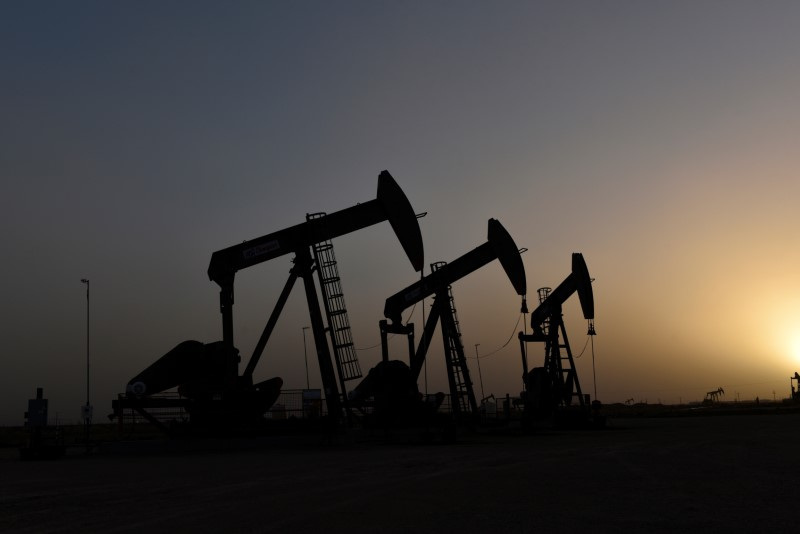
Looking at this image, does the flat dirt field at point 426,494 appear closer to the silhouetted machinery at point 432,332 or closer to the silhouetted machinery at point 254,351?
the silhouetted machinery at point 254,351

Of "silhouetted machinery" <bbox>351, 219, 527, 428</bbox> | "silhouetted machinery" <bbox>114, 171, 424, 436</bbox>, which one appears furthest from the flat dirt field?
"silhouetted machinery" <bbox>351, 219, 527, 428</bbox>

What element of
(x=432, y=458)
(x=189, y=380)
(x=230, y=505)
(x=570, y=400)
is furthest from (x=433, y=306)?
(x=230, y=505)

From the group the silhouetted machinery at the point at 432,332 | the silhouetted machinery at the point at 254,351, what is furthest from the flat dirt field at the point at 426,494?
the silhouetted machinery at the point at 432,332

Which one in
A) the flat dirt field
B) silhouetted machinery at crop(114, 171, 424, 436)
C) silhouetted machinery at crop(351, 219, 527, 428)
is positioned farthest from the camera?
silhouetted machinery at crop(351, 219, 527, 428)

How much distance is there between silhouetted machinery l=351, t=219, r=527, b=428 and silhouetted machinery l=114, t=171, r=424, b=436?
6.23 meters

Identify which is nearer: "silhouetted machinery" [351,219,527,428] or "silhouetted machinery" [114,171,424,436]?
"silhouetted machinery" [114,171,424,436]

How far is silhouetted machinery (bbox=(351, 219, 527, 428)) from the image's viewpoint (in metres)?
28.8

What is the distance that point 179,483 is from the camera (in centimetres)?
1138

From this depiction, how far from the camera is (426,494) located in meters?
9.27

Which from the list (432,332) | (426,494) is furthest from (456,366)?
(426,494)

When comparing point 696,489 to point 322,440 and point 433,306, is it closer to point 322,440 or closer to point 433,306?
point 322,440

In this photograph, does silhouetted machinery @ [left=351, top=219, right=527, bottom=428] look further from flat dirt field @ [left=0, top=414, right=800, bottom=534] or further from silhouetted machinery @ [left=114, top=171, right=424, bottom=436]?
flat dirt field @ [left=0, top=414, right=800, bottom=534]

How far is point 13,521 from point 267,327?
589 inches

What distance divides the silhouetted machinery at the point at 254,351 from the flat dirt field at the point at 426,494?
19.9 feet
